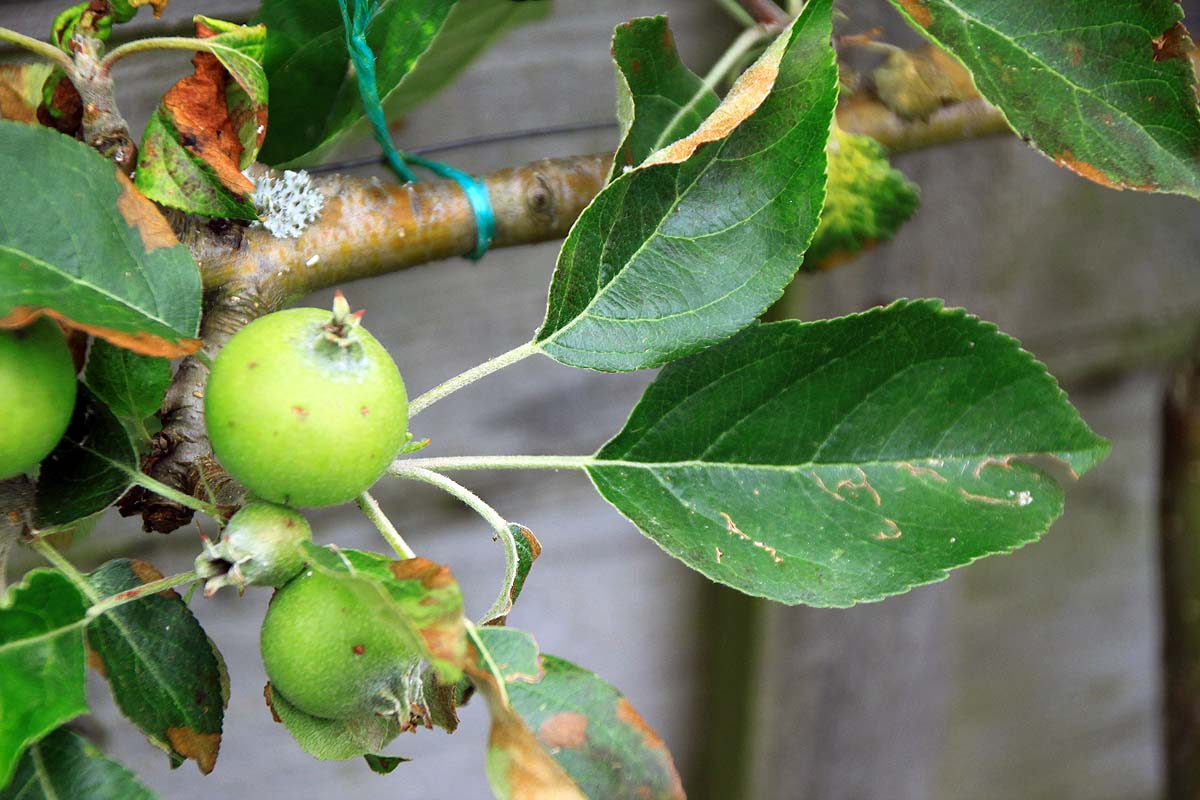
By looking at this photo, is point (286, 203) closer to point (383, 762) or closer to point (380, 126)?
point (380, 126)

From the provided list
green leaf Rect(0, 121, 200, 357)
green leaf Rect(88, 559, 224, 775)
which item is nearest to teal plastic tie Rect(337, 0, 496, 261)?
green leaf Rect(0, 121, 200, 357)

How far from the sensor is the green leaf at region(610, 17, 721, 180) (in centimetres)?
45

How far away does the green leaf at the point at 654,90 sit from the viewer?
45 cm

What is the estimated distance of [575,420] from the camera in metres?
0.98

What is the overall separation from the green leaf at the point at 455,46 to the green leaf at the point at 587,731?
39cm

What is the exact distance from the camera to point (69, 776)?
33 cm

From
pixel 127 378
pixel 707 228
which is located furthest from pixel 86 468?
pixel 707 228

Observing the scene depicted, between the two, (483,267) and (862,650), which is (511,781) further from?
(862,650)

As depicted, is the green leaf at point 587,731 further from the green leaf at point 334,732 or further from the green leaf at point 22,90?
the green leaf at point 22,90

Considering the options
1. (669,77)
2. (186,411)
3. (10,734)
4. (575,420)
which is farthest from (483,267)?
(10,734)

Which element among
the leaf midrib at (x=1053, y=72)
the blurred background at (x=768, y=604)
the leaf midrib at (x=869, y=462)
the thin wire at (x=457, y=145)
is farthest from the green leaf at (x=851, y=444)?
the blurred background at (x=768, y=604)

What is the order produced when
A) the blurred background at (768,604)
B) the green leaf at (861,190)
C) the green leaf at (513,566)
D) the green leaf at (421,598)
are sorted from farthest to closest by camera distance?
the blurred background at (768,604) → the green leaf at (861,190) → the green leaf at (513,566) → the green leaf at (421,598)

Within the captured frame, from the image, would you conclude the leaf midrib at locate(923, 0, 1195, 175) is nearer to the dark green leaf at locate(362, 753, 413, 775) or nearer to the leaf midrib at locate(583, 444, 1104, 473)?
the leaf midrib at locate(583, 444, 1104, 473)

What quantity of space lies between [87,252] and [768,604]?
772 mm
